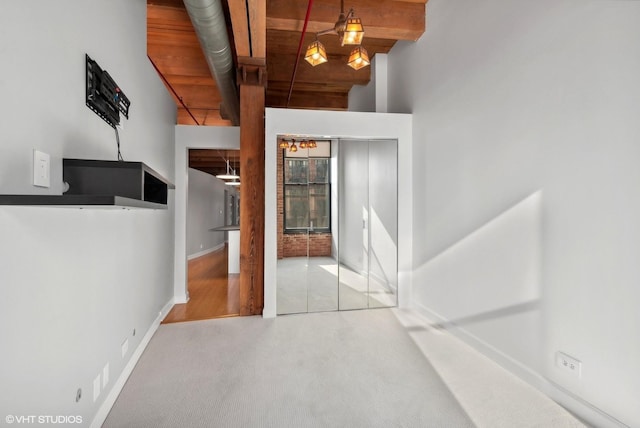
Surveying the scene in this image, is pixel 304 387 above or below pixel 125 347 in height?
below

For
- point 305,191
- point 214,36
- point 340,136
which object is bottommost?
point 305,191

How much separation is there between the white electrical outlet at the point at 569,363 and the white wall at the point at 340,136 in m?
2.10

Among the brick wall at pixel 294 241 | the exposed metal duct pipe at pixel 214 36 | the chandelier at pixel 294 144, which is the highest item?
the exposed metal duct pipe at pixel 214 36

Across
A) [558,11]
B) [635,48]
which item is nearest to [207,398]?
[635,48]

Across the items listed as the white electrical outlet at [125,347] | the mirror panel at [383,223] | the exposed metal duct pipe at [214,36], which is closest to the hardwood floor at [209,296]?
the white electrical outlet at [125,347]

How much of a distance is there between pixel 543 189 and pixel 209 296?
15.0 feet

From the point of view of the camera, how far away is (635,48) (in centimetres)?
177

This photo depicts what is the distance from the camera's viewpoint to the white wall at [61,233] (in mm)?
1208

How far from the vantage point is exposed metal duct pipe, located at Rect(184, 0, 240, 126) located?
2.65 m

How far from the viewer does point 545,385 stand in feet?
7.57

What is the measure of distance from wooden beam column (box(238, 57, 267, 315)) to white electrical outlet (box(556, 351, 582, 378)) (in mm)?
3154

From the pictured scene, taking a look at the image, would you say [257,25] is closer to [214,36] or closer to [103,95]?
[214,36]

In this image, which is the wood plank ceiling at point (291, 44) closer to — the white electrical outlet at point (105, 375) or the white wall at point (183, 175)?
the white wall at point (183, 175)

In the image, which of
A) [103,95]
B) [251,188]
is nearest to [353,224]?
[251,188]
